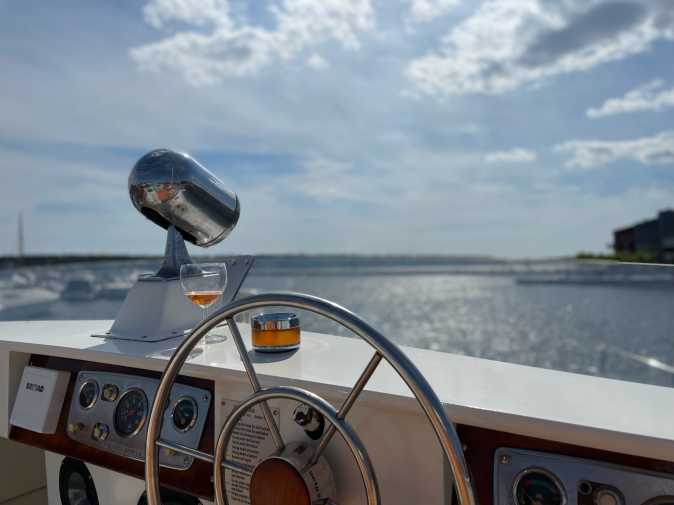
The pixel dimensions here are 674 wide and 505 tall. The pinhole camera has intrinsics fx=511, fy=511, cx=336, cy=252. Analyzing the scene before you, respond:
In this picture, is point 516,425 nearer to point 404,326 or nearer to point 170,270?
point 170,270

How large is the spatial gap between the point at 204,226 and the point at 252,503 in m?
0.71

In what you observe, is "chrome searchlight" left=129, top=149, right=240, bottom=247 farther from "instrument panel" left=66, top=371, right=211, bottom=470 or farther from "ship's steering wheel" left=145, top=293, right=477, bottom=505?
"ship's steering wheel" left=145, top=293, right=477, bottom=505

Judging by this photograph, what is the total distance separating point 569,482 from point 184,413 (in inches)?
20.5

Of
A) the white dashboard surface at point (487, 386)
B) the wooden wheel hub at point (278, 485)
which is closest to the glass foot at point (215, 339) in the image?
the white dashboard surface at point (487, 386)

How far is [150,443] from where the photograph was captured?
1.81 feet

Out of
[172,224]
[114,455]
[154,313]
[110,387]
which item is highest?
[172,224]

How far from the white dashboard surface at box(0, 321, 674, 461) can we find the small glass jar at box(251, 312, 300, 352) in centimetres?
2

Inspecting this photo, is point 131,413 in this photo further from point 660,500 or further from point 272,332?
point 660,500

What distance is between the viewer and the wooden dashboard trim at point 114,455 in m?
0.73

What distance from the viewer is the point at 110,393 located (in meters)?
0.85

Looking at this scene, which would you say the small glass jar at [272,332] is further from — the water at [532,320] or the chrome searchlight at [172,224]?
the water at [532,320]

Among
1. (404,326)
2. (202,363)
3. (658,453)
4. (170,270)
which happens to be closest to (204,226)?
(170,270)

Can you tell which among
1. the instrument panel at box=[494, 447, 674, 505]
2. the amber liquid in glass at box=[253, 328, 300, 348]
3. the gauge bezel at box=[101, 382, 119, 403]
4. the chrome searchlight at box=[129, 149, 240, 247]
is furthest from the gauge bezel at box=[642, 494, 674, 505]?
the chrome searchlight at box=[129, 149, 240, 247]

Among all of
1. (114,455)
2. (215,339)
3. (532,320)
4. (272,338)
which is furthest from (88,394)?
(532,320)
